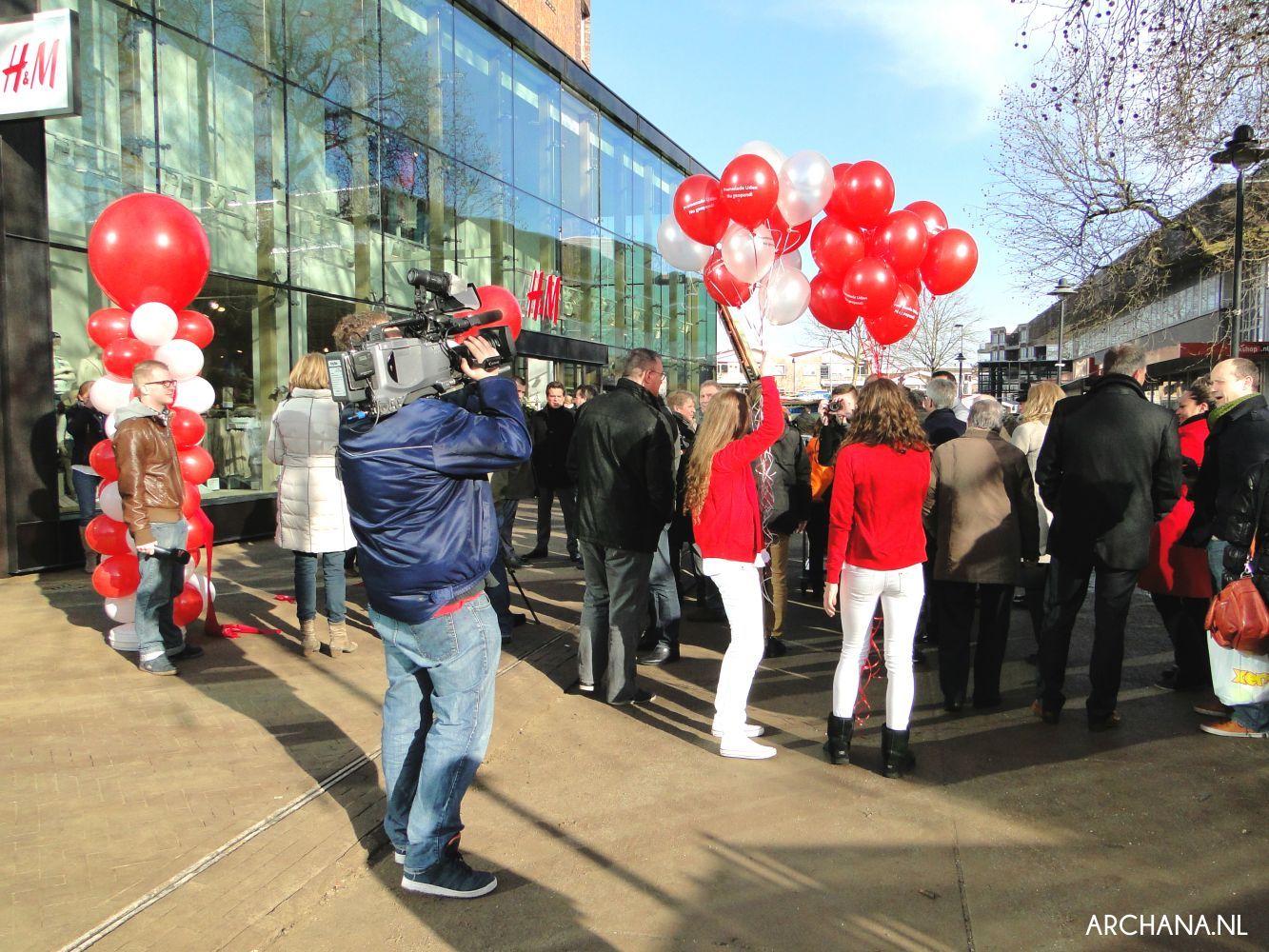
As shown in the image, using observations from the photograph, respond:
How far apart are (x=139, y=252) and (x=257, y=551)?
5179 mm

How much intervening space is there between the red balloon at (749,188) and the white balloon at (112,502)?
5.63 metres

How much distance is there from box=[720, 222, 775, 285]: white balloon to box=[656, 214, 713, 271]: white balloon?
555 millimetres

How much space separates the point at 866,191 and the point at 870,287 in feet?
3.13

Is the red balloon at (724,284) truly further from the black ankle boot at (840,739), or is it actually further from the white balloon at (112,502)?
the white balloon at (112,502)

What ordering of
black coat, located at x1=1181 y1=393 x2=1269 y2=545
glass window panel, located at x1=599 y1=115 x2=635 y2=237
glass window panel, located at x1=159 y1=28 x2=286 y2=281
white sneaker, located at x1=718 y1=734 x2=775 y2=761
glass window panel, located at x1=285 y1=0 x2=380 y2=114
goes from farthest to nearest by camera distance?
glass window panel, located at x1=599 y1=115 x2=635 y2=237 < glass window panel, located at x1=285 y1=0 x2=380 y2=114 < glass window panel, located at x1=159 y1=28 x2=286 y2=281 < black coat, located at x1=1181 y1=393 x2=1269 y2=545 < white sneaker, located at x1=718 y1=734 x2=775 y2=761

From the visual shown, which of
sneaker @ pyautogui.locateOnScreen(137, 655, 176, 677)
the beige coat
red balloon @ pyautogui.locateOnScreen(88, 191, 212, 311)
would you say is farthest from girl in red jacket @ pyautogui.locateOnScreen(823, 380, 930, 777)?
red balloon @ pyautogui.locateOnScreen(88, 191, 212, 311)

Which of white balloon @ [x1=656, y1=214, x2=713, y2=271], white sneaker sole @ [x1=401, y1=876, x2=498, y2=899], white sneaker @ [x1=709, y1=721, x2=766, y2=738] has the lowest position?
white sneaker sole @ [x1=401, y1=876, x2=498, y2=899]

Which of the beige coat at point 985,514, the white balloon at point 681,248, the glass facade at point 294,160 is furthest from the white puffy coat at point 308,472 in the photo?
the white balloon at point 681,248

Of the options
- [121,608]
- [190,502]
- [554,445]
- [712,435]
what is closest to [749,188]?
[554,445]

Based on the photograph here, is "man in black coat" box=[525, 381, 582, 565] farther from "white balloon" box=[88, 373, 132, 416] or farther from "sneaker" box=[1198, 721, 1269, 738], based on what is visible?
"sneaker" box=[1198, 721, 1269, 738]

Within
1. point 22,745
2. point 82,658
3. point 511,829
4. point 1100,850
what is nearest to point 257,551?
point 82,658

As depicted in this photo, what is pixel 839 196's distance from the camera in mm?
9586

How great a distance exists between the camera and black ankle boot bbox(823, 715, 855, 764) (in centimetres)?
446

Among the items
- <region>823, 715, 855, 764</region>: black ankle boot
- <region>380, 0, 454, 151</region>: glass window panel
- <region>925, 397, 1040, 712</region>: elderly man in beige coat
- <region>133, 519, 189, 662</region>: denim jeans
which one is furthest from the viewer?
<region>380, 0, 454, 151</region>: glass window panel
